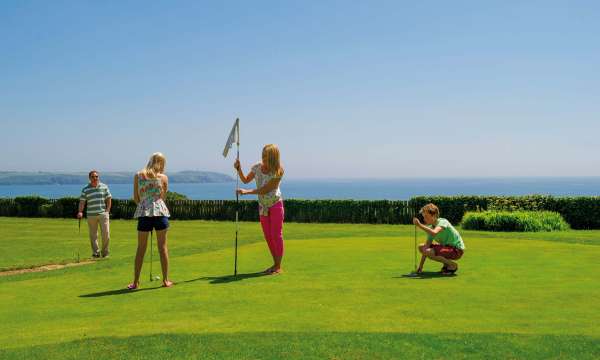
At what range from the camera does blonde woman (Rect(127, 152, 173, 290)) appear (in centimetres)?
923

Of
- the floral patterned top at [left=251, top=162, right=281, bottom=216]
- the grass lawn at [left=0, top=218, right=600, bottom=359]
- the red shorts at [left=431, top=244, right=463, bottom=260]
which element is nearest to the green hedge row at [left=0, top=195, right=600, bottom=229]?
the grass lawn at [left=0, top=218, right=600, bottom=359]

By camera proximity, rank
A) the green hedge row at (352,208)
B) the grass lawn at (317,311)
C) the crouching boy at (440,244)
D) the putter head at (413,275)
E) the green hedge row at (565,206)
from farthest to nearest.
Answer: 1. the green hedge row at (352,208)
2. the green hedge row at (565,206)
3. the crouching boy at (440,244)
4. the putter head at (413,275)
5. the grass lawn at (317,311)

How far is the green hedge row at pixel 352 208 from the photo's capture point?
29172 millimetres

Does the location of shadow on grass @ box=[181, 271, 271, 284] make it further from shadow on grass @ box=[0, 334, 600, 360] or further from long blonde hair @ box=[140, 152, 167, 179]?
shadow on grass @ box=[0, 334, 600, 360]

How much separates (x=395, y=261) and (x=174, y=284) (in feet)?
14.3

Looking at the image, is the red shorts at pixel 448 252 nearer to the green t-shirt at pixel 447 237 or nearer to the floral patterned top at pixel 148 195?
the green t-shirt at pixel 447 237

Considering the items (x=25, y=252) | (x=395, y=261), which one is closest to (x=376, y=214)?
(x=25, y=252)

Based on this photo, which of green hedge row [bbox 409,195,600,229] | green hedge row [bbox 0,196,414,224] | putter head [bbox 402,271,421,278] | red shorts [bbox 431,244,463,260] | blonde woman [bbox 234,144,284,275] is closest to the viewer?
putter head [bbox 402,271,421,278]

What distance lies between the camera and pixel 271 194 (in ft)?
33.8

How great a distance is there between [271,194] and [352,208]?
2548cm

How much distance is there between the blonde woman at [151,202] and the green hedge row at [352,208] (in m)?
22.6

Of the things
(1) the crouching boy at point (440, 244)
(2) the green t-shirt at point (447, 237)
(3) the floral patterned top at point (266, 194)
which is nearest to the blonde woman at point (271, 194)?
(3) the floral patterned top at point (266, 194)

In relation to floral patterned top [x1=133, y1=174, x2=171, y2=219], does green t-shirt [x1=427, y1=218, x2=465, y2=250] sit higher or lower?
lower

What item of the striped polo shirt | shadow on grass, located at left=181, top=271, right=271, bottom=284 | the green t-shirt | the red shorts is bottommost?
shadow on grass, located at left=181, top=271, right=271, bottom=284
